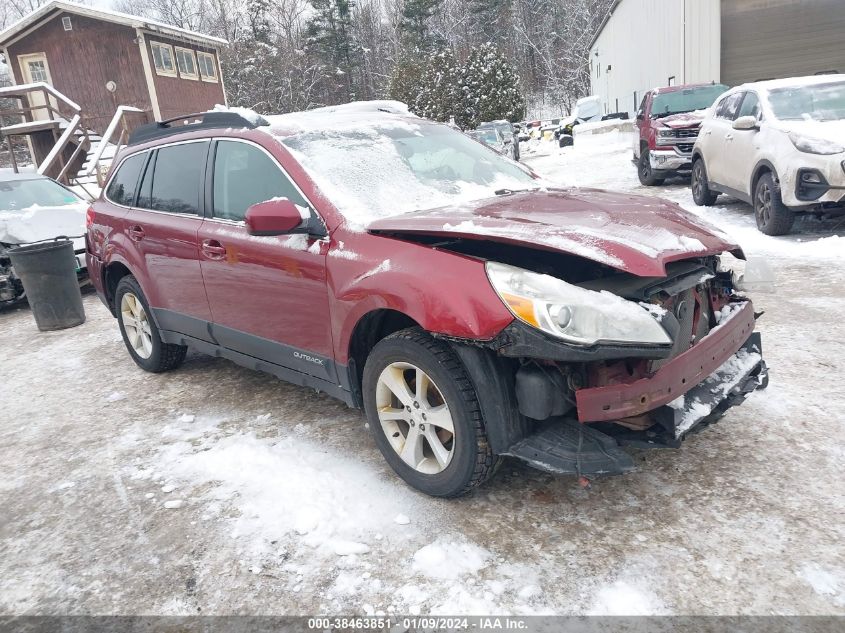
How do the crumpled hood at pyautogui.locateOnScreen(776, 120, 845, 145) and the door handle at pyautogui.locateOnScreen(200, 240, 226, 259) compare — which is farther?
the crumpled hood at pyautogui.locateOnScreen(776, 120, 845, 145)

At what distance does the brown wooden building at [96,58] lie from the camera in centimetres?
2425

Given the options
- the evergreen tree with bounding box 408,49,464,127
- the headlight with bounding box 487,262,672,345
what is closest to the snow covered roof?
the evergreen tree with bounding box 408,49,464,127

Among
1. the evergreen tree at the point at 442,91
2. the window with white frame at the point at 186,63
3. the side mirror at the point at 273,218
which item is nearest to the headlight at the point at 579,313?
the side mirror at the point at 273,218

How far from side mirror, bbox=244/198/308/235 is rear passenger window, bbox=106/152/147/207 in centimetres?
225

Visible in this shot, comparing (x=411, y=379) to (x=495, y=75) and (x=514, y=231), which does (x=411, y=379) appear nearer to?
(x=514, y=231)

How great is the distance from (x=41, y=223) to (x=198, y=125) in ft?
18.3

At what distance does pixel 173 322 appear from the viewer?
463 centimetres

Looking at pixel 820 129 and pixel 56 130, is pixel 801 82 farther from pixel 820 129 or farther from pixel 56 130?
pixel 56 130

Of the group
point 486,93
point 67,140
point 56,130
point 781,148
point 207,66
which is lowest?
point 781,148

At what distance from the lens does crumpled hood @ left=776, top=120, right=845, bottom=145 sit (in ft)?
22.3

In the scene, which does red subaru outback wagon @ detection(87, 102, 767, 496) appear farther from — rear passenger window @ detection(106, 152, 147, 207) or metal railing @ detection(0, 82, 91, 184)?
metal railing @ detection(0, 82, 91, 184)

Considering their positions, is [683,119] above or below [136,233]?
above

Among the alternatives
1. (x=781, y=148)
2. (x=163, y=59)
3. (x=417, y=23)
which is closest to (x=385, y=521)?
(x=781, y=148)

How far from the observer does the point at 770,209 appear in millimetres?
7402
